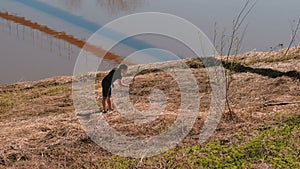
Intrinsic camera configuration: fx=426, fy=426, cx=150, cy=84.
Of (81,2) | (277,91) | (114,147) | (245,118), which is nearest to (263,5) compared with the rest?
(81,2)

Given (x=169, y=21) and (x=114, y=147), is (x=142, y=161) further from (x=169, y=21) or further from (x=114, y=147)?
(x=169, y=21)

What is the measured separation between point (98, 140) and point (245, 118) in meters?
2.08

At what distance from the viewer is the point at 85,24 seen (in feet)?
52.9

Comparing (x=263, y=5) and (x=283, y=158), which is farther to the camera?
(x=263, y=5)

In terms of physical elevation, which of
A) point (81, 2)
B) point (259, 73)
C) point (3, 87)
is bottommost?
point (3, 87)

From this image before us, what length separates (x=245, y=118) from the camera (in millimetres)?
6000

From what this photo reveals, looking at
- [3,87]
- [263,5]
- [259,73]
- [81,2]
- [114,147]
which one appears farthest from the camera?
[81,2]

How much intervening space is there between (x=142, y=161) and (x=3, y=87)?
643cm

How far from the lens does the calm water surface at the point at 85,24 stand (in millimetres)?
13224

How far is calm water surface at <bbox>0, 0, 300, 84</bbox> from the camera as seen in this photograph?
13224mm

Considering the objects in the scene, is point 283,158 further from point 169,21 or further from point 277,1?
point 277,1

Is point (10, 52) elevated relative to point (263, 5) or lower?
lower

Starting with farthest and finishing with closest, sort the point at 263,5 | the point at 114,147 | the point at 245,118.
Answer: the point at 263,5
the point at 245,118
the point at 114,147

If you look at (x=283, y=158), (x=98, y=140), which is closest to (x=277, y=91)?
(x=283, y=158)
